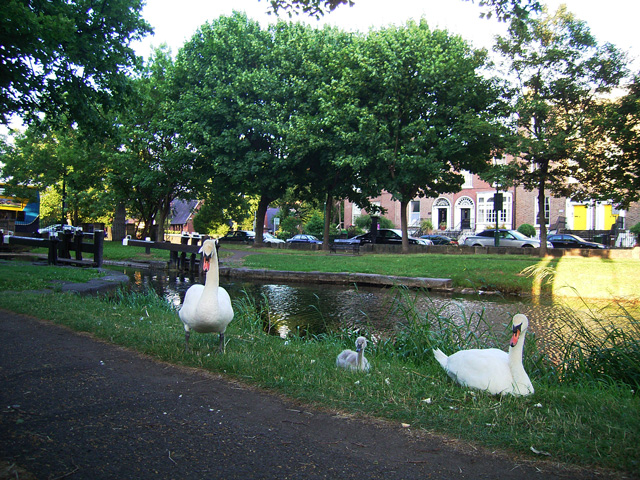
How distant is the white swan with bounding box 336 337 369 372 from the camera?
5.23 m

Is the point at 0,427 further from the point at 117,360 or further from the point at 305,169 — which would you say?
the point at 305,169

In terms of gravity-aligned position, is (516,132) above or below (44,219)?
above

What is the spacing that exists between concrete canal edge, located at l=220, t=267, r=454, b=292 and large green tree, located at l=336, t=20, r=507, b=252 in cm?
945

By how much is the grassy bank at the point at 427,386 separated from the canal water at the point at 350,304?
5.29ft

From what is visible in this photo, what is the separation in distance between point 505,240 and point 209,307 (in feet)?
96.5

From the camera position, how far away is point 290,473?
290cm

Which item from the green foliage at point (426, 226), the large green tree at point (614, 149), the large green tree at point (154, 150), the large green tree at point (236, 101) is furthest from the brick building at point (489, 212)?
the large green tree at point (154, 150)

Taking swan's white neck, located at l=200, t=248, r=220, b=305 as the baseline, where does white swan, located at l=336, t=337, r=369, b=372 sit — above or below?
below

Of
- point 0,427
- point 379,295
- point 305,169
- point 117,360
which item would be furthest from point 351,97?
point 0,427

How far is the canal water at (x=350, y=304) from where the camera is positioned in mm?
10042

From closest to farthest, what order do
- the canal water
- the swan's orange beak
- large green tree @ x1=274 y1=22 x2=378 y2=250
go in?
the swan's orange beak, the canal water, large green tree @ x1=274 y1=22 x2=378 y2=250

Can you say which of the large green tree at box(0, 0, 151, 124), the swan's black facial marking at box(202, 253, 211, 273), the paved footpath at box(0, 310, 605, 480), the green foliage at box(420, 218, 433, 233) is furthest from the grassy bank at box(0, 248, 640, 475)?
the green foliage at box(420, 218, 433, 233)

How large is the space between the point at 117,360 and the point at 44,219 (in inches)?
2283

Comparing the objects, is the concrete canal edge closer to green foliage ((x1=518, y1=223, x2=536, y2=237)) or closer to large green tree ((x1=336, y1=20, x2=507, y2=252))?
large green tree ((x1=336, y1=20, x2=507, y2=252))
